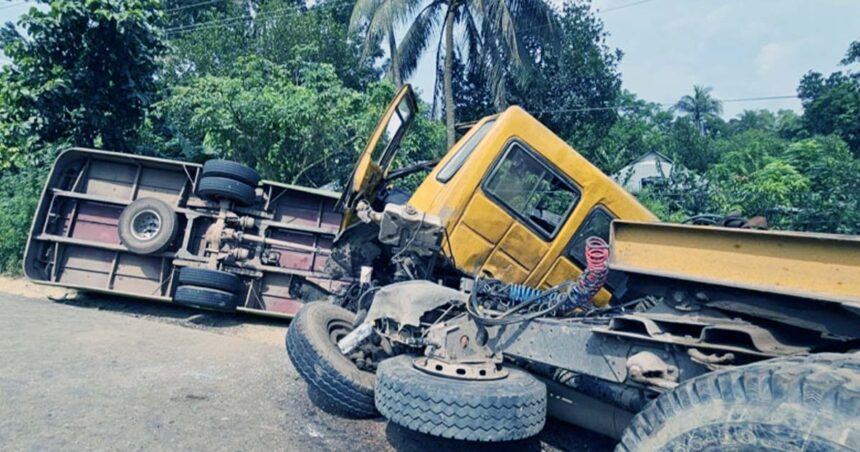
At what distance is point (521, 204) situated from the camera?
3809 mm

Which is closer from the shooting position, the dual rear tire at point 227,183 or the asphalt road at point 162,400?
the asphalt road at point 162,400

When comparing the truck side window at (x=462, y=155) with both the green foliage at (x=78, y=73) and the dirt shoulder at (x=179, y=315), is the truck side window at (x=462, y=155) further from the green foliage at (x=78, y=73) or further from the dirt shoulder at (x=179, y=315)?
the green foliage at (x=78, y=73)

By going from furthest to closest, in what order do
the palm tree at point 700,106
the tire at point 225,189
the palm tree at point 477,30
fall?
the palm tree at point 700,106 → the palm tree at point 477,30 → the tire at point 225,189

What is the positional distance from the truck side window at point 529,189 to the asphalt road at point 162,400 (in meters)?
1.52

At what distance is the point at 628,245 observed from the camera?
2453mm

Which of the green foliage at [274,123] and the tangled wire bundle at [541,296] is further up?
the green foliage at [274,123]

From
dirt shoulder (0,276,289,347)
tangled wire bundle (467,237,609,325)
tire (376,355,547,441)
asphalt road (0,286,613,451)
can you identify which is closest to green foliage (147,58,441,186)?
dirt shoulder (0,276,289,347)

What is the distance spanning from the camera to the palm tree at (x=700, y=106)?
55.4 metres

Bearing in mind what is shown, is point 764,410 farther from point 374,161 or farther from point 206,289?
point 206,289

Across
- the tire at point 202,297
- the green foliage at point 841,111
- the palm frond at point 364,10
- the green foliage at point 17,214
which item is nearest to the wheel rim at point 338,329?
the tire at point 202,297

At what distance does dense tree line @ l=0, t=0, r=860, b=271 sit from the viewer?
8.32 metres

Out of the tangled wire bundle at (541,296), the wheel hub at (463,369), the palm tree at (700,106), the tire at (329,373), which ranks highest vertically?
the palm tree at (700,106)

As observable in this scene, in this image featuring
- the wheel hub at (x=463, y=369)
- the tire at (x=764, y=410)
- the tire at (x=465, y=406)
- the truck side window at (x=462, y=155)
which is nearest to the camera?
the tire at (x=764, y=410)

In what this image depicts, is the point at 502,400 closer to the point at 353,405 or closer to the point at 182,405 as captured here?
the point at 353,405
